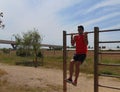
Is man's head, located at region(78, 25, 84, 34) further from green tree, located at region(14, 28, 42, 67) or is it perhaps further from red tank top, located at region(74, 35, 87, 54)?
green tree, located at region(14, 28, 42, 67)

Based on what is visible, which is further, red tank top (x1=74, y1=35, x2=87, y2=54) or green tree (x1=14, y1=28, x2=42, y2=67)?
green tree (x1=14, y1=28, x2=42, y2=67)

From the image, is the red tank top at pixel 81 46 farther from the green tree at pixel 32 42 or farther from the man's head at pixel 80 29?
the green tree at pixel 32 42

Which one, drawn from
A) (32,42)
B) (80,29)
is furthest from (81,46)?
(32,42)

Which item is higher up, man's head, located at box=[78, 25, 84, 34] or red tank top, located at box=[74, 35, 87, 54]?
man's head, located at box=[78, 25, 84, 34]

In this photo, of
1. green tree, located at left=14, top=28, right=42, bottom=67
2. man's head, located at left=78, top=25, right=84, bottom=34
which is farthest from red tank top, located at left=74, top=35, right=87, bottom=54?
green tree, located at left=14, top=28, right=42, bottom=67

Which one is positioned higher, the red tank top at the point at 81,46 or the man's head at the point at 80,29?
the man's head at the point at 80,29

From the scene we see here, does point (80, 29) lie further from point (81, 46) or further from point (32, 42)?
point (32, 42)

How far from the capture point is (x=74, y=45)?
10383 mm

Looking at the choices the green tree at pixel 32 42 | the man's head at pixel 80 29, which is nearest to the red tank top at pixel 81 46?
the man's head at pixel 80 29

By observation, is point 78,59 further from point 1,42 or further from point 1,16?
point 1,42

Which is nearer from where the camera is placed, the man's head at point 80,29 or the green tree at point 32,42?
the man's head at point 80,29

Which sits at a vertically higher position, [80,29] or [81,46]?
[80,29]

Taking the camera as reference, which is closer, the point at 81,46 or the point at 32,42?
the point at 81,46

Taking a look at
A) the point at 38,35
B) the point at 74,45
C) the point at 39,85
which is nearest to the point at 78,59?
the point at 74,45
